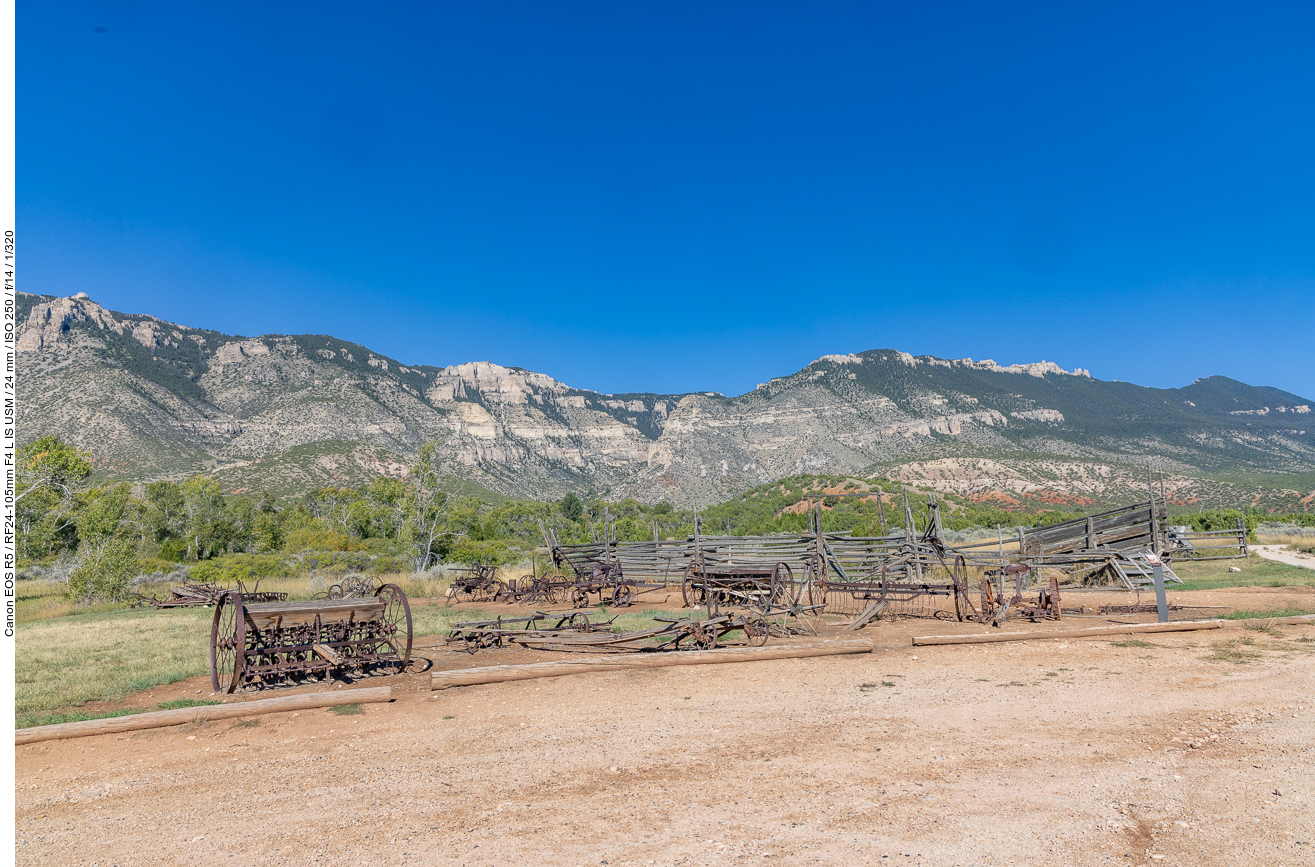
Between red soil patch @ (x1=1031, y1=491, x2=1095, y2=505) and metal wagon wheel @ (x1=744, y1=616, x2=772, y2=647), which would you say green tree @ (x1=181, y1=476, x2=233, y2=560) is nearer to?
metal wagon wheel @ (x1=744, y1=616, x2=772, y2=647)

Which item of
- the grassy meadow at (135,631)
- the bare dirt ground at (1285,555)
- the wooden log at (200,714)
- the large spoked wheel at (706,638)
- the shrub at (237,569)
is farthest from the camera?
the shrub at (237,569)

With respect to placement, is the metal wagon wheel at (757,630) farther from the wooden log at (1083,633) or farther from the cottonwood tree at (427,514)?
the cottonwood tree at (427,514)

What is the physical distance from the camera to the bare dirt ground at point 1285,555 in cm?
2510

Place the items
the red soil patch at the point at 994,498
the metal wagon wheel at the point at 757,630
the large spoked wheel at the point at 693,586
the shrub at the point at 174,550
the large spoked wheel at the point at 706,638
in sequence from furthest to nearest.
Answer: the red soil patch at the point at 994,498, the shrub at the point at 174,550, the large spoked wheel at the point at 693,586, the metal wagon wheel at the point at 757,630, the large spoked wheel at the point at 706,638

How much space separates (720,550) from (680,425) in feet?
275

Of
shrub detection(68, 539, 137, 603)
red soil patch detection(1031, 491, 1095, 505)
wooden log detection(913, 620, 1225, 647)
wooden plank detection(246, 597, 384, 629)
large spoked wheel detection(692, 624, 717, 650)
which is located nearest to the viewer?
wooden plank detection(246, 597, 384, 629)

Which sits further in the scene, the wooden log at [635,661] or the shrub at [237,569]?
the shrub at [237,569]

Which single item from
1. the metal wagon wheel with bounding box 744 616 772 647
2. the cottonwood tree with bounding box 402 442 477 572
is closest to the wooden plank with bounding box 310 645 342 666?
the metal wagon wheel with bounding box 744 616 772 647

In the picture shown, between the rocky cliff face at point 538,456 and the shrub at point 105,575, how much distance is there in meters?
42.8

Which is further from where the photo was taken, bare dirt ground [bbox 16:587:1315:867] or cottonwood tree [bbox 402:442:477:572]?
cottonwood tree [bbox 402:442:477:572]

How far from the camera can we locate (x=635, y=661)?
1016cm

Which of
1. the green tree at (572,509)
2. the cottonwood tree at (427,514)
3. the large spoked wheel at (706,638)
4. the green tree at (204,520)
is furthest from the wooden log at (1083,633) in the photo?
the green tree at (572,509)

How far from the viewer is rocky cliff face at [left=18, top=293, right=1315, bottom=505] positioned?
224ft

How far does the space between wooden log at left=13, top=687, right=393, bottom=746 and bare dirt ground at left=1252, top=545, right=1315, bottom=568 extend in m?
30.6
